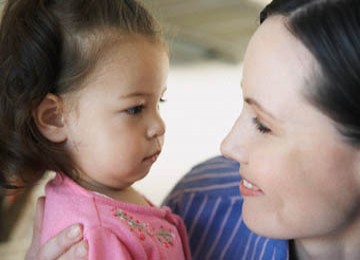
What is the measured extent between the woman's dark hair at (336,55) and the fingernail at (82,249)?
1.51 ft

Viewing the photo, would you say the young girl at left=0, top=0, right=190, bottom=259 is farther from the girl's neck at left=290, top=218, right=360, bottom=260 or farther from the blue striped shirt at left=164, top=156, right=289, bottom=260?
the girl's neck at left=290, top=218, right=360, bottom=260

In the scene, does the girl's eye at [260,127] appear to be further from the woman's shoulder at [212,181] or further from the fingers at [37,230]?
the fingers at [37,230]

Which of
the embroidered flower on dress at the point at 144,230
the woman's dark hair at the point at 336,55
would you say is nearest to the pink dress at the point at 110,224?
the embroidered flower on dress at the point at 144,230

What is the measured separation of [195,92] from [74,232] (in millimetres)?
4557

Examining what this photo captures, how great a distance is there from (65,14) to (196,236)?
1.86 ft

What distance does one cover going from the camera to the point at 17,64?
1204 mm

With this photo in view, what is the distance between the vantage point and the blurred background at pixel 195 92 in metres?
3.63

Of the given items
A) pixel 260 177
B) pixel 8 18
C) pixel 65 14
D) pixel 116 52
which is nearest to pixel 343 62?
pixel 260 177

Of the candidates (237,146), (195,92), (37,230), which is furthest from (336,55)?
(195,92)

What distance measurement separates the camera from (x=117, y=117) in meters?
1.18

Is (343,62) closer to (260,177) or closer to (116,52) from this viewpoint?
(260,177)

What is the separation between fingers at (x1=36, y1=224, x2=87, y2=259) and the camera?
1.10 m

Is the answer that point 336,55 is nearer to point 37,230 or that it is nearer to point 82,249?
point 82,249

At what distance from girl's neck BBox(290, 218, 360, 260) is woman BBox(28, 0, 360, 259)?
0.08 meters
